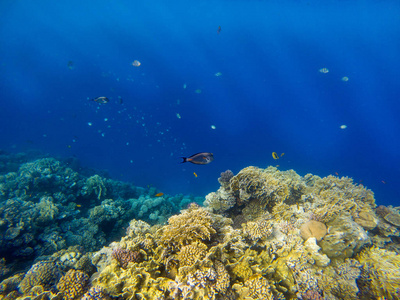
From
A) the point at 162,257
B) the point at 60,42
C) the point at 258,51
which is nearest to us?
the point at 162,257

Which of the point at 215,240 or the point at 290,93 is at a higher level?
the point at 290,93

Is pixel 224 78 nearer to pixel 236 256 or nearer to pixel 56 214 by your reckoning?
pixel 56 214

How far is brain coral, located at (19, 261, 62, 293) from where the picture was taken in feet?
9.67

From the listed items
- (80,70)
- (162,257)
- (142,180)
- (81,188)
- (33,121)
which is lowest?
(162,257)

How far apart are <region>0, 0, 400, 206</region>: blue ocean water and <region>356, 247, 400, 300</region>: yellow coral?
4253 cm

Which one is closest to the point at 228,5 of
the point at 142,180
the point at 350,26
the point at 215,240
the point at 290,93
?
the point at 350,26

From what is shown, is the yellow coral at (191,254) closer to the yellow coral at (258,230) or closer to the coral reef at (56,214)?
the yellow coral at (258,230)

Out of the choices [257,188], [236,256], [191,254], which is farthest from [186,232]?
[257,188]

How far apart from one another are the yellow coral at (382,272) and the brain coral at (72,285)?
529 cm

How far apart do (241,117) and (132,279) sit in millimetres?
100989

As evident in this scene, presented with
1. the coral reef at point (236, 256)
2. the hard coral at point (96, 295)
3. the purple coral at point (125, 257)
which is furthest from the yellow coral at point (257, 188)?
the hard coral at point (96, 295)

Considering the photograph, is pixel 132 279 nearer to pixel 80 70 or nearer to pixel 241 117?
pixel 241 117

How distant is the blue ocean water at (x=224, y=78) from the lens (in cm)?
5988

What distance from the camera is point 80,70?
95.1 meters
